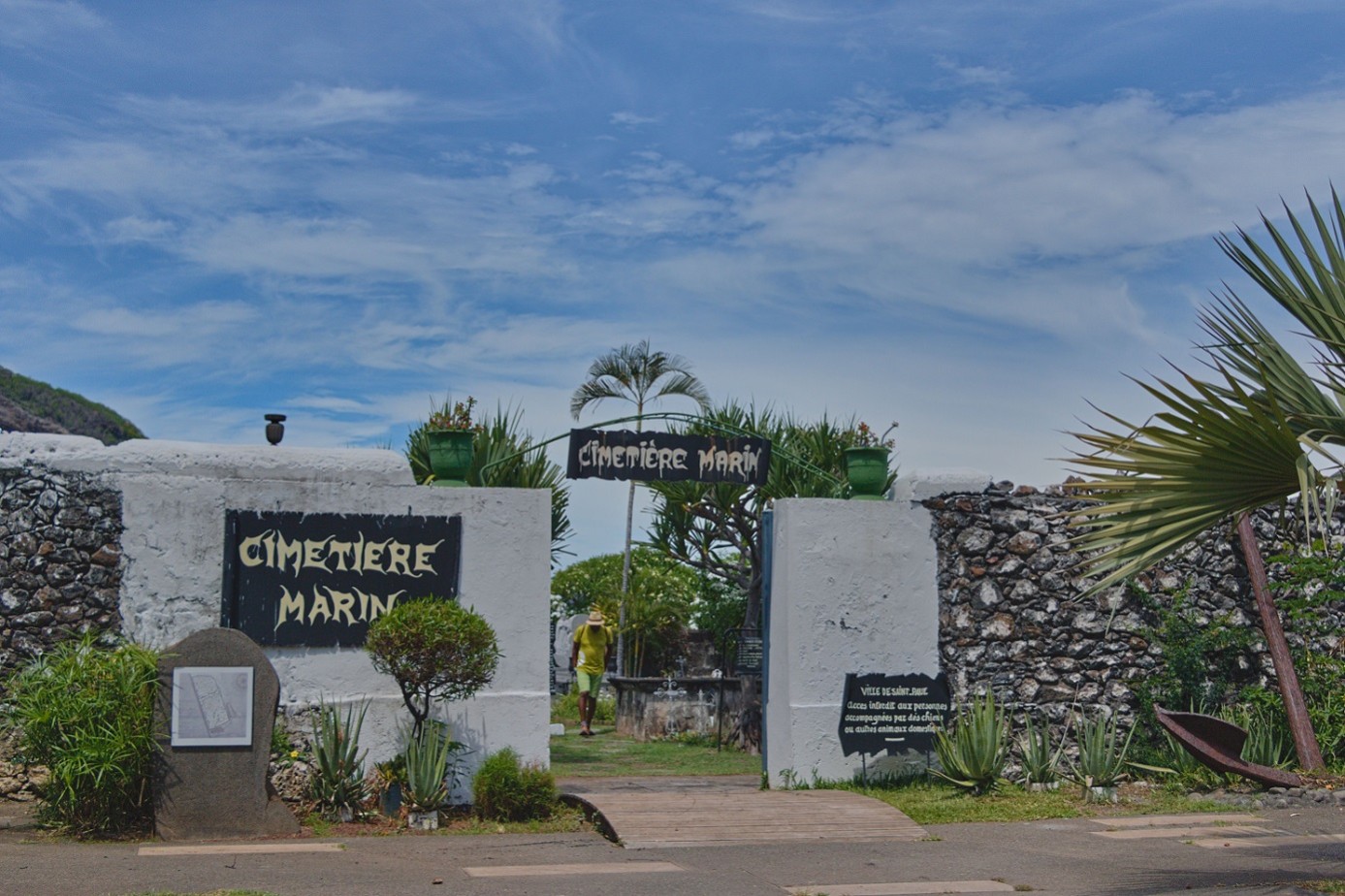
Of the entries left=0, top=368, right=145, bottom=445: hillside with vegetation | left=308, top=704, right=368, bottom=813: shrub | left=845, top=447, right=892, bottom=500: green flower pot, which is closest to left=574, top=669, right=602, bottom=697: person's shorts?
left=845, top=447, right=892, bottom=500: green flower pot

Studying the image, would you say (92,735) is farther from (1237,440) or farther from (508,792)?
(1237,440)

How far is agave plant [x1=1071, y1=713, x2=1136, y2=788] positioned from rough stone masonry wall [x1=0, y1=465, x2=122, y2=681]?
757cm

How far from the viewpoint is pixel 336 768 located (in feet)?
30.6

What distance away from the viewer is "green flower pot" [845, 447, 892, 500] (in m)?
11.5

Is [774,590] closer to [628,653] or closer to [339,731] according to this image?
[339,731]

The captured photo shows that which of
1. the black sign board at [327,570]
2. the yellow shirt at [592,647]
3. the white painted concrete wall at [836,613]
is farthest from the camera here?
the yellow shirt at [592,647]

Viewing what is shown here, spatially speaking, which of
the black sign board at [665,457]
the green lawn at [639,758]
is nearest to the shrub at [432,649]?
the black sign board at [665,457]

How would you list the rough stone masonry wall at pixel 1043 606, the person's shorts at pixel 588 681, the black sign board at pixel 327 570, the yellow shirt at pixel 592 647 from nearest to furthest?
the black sign board at pixel 327 570, the rough stone masonry wall at pixel 1043 606, the yellow shirt at pixel 592 647, the person's shorts at pixel 588 681

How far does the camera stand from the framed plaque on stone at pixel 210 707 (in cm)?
866

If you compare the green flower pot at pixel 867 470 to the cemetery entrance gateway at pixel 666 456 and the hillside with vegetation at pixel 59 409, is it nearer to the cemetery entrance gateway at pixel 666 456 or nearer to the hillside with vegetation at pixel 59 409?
the cemetery entrance gateway at pixel 666 456

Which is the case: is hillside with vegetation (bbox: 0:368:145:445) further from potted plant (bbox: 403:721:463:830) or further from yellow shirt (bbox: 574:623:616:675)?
potted plant (bbox: 403:721:463:830)

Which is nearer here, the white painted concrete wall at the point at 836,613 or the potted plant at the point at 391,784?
the potted plant at the point at 391,784

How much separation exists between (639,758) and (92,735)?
21.9 ft

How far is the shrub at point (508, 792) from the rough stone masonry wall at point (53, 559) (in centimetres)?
293
